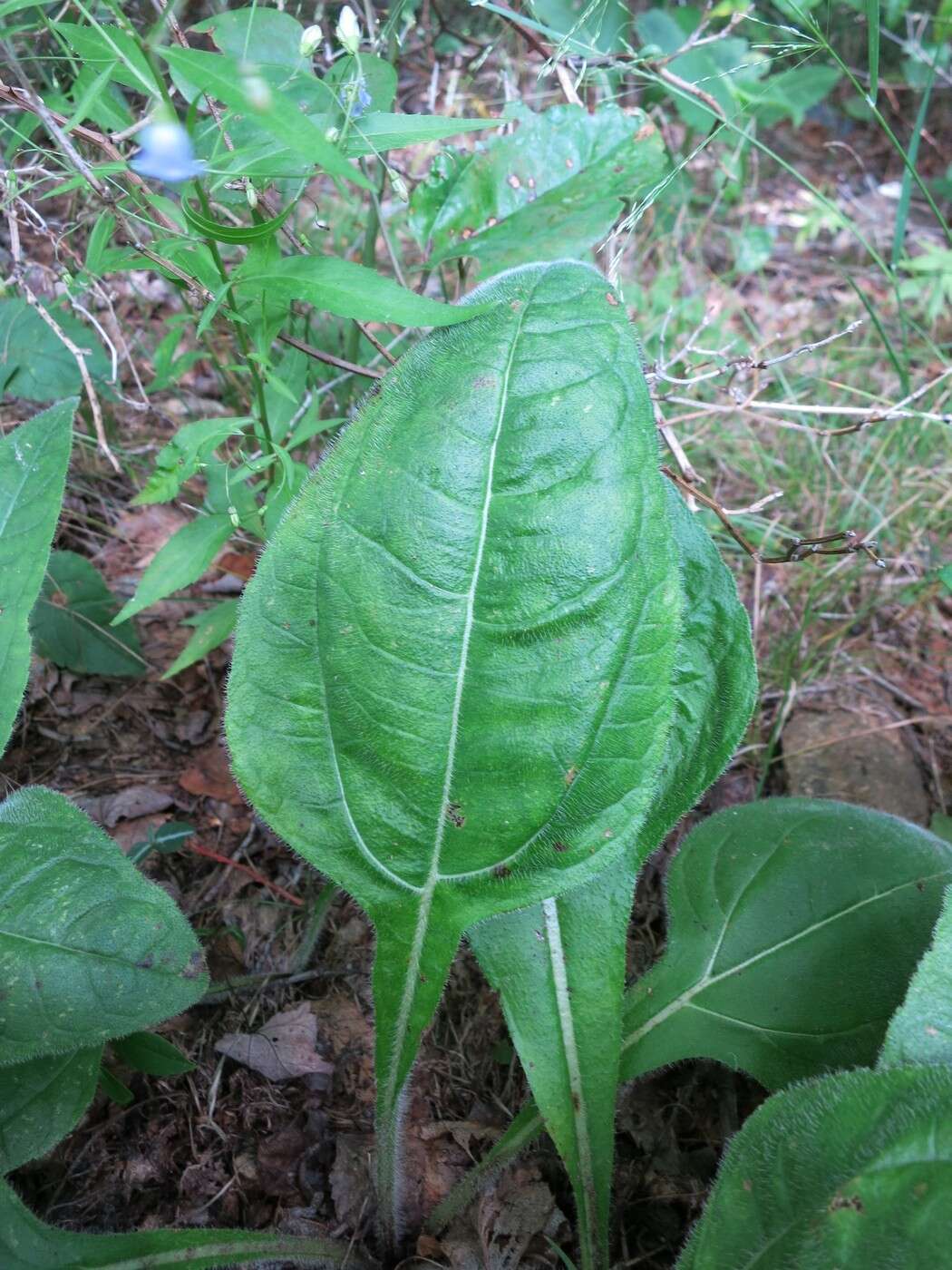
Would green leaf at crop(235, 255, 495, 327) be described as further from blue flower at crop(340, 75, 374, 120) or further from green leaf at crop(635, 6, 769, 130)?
green leaf at crop(635, 6, 769, 130)

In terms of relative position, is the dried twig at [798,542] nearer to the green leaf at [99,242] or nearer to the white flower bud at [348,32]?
the white flower bud at [348,32]

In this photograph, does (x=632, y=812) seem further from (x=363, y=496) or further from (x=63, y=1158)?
(x=63, y=1158)

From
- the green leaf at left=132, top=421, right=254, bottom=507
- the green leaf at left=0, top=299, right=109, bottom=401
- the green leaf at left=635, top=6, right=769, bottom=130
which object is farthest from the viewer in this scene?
the green leaf at left=635, top=6, right=769, bottom=130

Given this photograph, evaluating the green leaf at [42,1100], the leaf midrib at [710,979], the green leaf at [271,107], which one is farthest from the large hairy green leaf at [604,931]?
the green leaf at [271,107]

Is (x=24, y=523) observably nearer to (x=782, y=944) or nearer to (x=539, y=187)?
(x=539, y=187)

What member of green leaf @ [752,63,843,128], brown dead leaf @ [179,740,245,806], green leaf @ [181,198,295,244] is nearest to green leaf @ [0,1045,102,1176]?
brown dead leaf @ [179,740,245,806]

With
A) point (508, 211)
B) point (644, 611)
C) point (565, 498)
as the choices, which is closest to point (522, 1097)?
point (644, 611)
